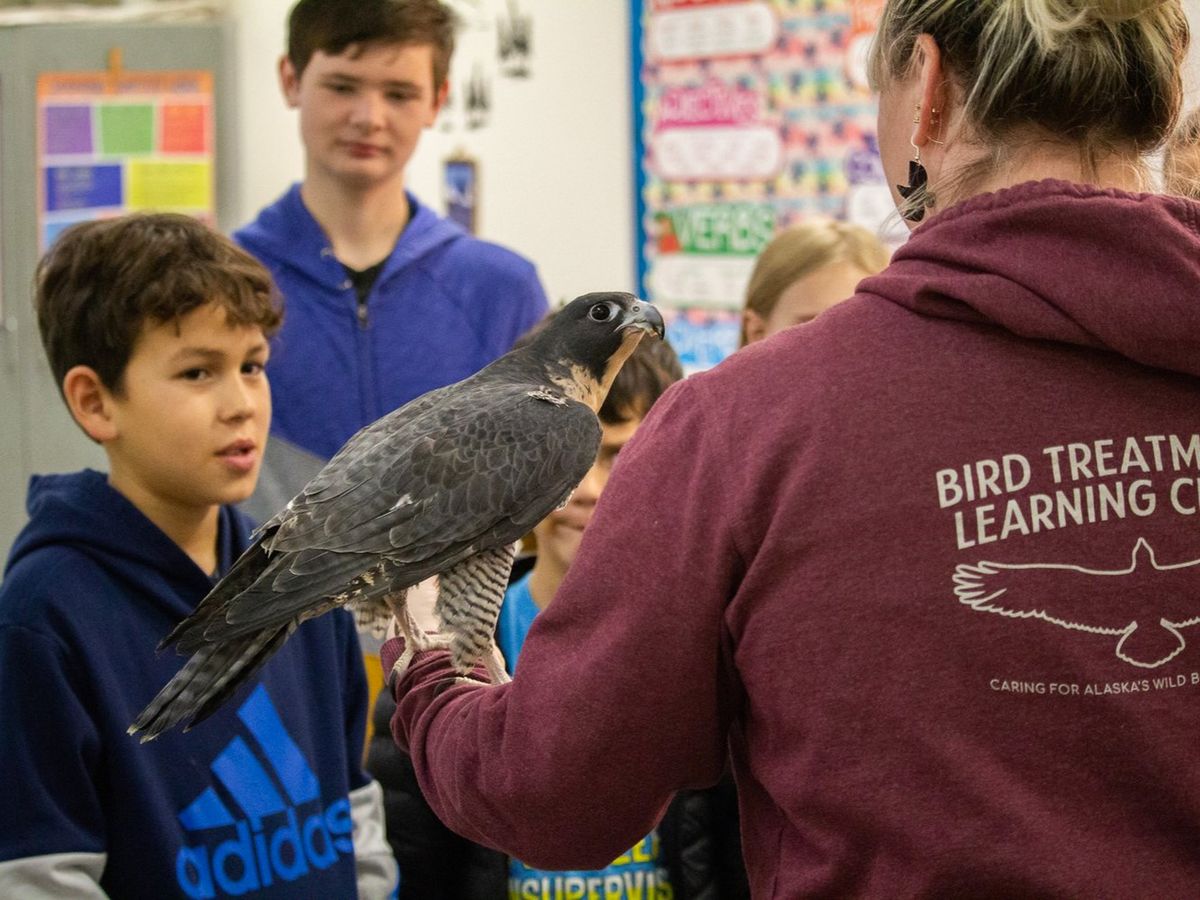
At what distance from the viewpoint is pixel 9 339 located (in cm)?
506

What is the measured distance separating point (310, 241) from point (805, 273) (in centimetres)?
86

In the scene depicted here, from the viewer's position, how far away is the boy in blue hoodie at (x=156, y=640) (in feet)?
4.82

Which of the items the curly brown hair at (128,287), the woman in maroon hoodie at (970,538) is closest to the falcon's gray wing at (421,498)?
the woman in maroon hoodie at (970,538)

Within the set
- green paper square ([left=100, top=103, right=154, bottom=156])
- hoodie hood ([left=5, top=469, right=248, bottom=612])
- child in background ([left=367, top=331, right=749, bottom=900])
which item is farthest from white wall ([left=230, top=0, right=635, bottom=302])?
hoodie hood ([left=5, top=469, right=248, bottom=612])

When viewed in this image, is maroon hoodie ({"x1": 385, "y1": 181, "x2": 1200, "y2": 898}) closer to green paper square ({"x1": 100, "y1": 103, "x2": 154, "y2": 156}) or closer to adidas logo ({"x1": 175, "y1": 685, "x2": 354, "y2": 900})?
adidas logo ({"x1": 175, "y1": 685, "x2": 354, "y2": 900})

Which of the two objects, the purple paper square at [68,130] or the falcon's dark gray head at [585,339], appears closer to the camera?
the falcon's dark gray head at [585,339]

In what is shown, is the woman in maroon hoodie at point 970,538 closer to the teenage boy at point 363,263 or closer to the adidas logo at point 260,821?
the adidas logo at point 260,821

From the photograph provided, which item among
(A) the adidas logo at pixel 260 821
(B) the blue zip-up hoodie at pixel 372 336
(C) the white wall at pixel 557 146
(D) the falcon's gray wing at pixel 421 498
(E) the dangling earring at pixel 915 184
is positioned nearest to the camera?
(E) the dangling earring at pixel 915 184

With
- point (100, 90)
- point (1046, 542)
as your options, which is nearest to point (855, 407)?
point (1046, 542)

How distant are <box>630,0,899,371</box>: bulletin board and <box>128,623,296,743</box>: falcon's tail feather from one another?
268cm

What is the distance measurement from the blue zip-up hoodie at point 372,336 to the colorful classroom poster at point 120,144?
124 inches

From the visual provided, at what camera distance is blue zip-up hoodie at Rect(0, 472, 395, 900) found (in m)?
1.45

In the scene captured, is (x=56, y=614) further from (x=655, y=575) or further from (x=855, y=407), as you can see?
(x=855, y=407)

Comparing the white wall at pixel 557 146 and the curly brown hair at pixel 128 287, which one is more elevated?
the white wall at pixel 557 146
